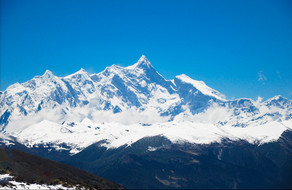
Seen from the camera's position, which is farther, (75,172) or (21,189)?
(75,172)

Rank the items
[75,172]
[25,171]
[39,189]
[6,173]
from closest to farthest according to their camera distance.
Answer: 1. [39,189]
2. [6,173]
3. [25,171]
4. [75,172]

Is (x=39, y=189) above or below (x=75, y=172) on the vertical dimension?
below

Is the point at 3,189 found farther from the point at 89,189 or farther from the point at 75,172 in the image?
the point at 75,172

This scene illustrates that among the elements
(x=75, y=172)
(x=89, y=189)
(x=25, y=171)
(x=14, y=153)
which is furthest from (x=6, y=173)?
(x=75, y=172)

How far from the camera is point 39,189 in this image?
363 feet

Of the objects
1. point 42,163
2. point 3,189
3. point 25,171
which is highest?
point 42,163

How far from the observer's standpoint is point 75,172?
175125 mm

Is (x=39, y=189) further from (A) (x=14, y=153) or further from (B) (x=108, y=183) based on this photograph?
(B) (x=108, y=183)

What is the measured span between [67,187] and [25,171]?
16.6 meters

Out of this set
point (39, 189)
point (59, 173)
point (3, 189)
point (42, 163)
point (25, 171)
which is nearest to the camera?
point (3, 189)

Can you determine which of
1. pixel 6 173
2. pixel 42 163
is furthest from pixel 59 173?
pixel 6 173

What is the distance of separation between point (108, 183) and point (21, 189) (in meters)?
67.9

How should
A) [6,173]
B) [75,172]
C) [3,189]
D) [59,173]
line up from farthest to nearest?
[75,172] → [59,173] → [6,173] → [3,189]

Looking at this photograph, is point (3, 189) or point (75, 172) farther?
point (75, 172)
